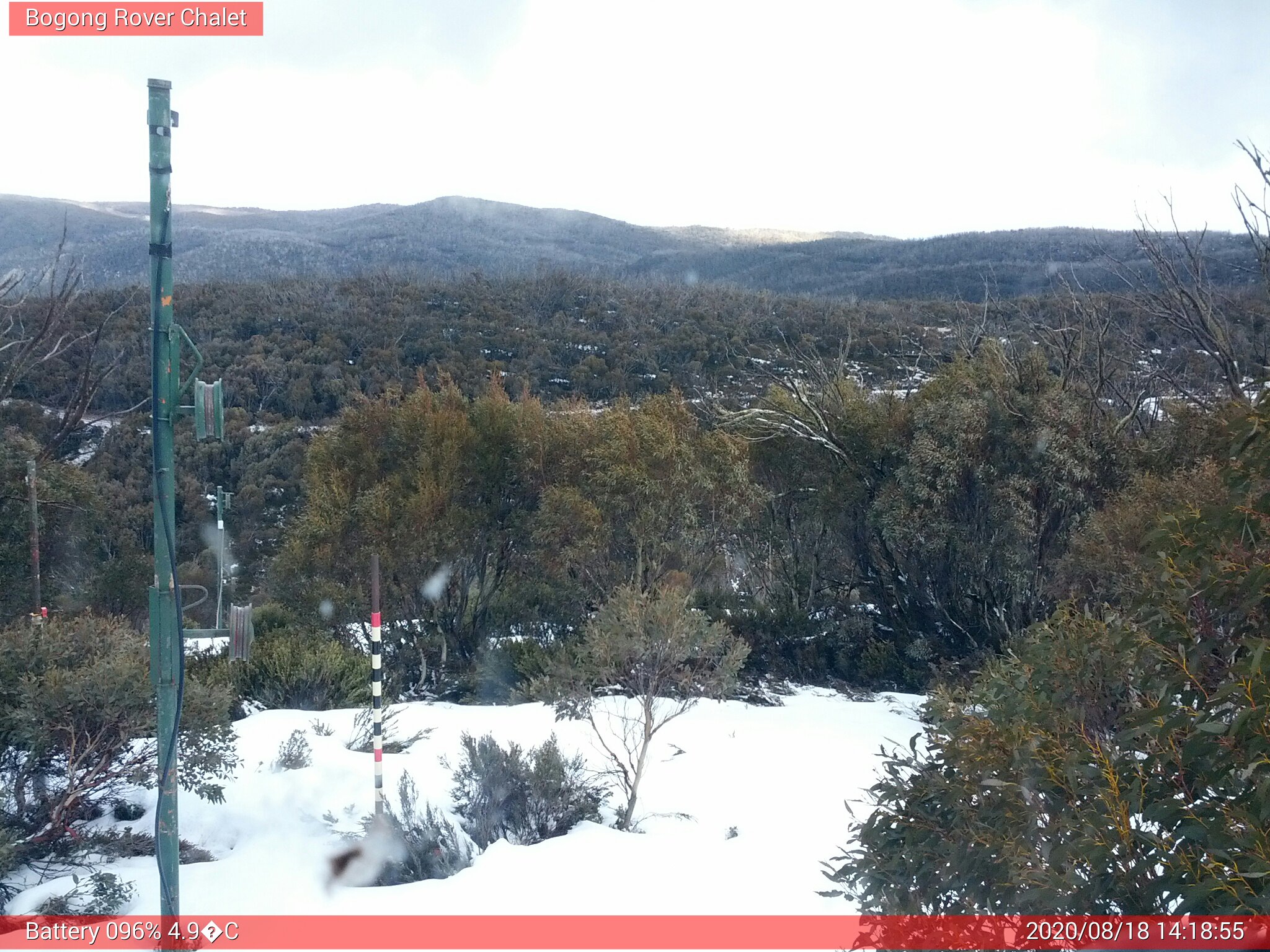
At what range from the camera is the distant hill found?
35.1 meters

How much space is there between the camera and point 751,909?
4.62 metres

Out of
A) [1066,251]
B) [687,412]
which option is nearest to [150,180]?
[687,412]

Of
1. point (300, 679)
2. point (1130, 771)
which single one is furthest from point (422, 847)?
point (1130, 771)

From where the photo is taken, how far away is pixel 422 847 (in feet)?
17.5

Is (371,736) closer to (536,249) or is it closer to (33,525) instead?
(33,525)

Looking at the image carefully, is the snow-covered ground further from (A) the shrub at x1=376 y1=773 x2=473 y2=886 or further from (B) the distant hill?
(B) the distant hill

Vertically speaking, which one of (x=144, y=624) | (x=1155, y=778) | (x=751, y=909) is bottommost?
(x=144, y=624)

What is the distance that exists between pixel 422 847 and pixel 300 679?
12.2 ft

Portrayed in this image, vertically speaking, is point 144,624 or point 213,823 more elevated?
point 213,823

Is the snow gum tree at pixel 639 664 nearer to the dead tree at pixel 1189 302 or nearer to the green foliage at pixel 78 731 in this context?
the green foliage at pixel 78 731

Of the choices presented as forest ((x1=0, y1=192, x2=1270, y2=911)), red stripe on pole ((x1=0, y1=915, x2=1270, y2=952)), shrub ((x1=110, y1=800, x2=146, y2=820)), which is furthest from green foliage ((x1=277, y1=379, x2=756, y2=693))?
red stripe on pole ((x1=0, y1=915, x2=1270, y2=952))

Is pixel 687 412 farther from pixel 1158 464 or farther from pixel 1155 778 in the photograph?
pixel 1155 778

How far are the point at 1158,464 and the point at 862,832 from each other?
8.49 m

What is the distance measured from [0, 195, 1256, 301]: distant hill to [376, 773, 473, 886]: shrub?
24.1 meters
